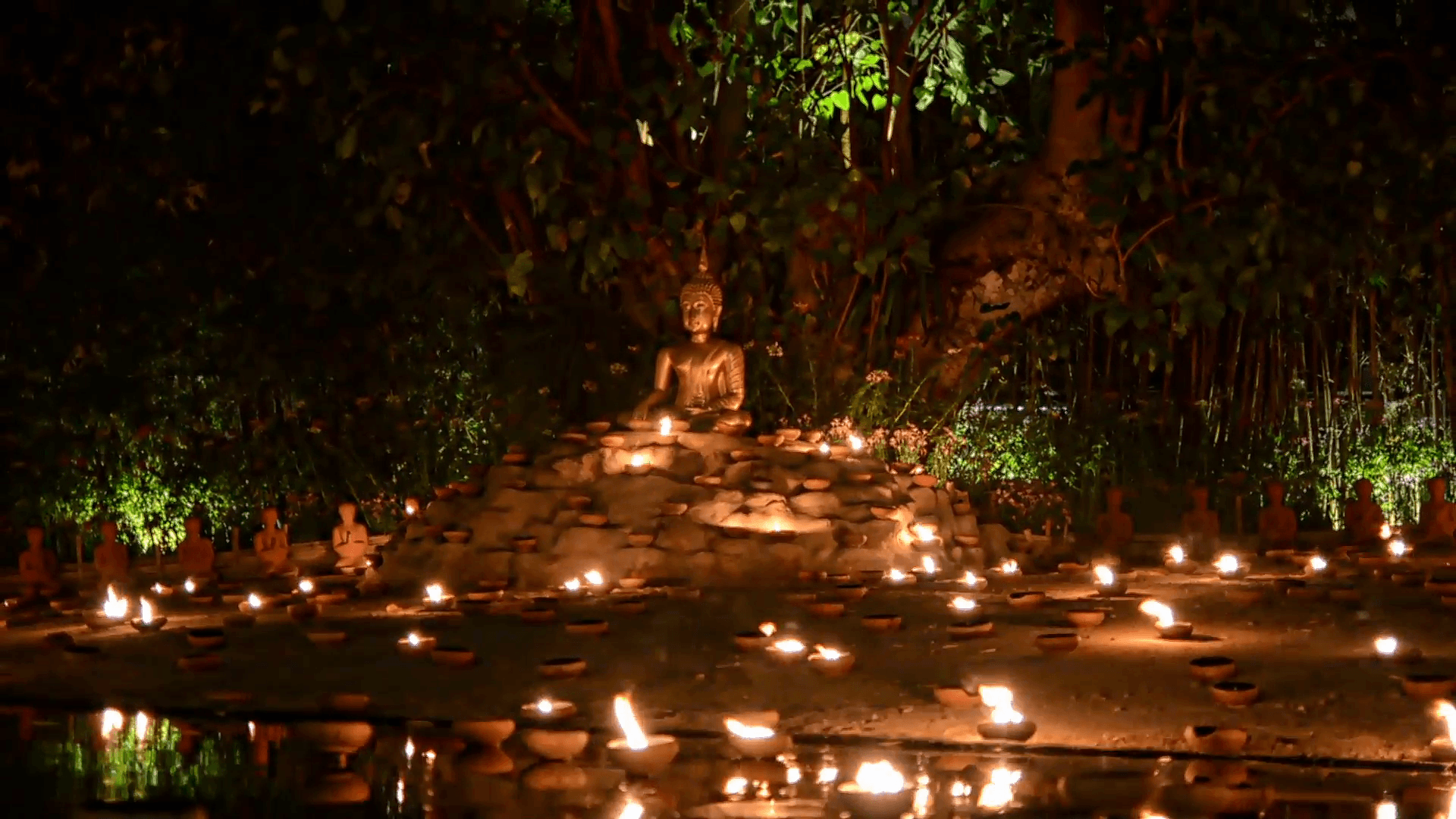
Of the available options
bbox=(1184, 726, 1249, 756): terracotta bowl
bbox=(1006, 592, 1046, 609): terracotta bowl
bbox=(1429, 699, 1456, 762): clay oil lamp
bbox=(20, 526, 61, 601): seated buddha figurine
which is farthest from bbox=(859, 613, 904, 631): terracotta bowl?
bbox=(20, 526, 61, 601): seated buddha figurine

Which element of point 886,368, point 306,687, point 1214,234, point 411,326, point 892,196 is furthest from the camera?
point 411,326

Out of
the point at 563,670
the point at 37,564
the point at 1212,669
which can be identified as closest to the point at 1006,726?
the point at 1212,669

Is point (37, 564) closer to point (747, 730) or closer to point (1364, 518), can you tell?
point (747, 730)

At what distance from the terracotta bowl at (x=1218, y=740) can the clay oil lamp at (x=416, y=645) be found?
2.81 m

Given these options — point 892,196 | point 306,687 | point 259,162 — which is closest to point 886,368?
point 892,196

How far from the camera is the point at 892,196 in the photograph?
10016mm

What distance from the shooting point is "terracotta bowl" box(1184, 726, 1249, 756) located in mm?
4652

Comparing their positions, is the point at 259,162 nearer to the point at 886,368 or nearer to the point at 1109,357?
the point at 886,368

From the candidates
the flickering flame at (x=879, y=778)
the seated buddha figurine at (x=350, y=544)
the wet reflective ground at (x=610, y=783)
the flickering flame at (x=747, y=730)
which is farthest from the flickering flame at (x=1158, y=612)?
the seated buddha figurine at (x=350, y=544)

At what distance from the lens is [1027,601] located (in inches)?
281

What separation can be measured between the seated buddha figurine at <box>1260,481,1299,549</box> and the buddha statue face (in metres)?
3.16

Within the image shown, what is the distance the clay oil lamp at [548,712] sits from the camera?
5266 mm

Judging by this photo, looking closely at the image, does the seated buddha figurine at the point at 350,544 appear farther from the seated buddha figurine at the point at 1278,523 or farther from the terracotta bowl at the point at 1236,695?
the terracotta bowl at the point at 1236,695

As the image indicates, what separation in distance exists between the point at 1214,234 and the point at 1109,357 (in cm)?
311
